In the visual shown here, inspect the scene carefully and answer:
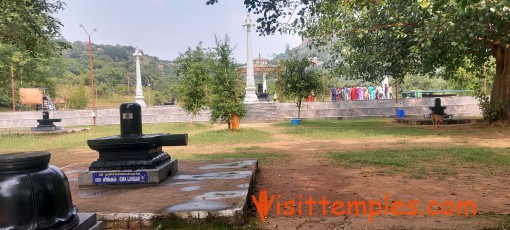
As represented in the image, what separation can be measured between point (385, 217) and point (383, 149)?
6.14m

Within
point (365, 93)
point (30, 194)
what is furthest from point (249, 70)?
point (30, 194)

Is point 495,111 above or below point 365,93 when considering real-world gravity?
below

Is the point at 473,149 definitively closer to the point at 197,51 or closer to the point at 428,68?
the point at 428,68

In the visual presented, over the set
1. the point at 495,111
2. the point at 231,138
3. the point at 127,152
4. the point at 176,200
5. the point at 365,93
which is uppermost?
the point at 365,93

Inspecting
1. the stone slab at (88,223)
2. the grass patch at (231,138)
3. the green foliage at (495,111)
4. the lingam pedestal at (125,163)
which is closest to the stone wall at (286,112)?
the green foliage at (495,111)

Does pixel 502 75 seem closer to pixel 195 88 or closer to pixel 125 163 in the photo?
pixel 195 88

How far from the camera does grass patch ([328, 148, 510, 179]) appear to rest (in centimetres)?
724

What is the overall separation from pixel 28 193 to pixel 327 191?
4432mm

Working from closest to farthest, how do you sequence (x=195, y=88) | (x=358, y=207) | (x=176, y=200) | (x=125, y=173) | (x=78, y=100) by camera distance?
(x=176, y=200), (x=358, y=207), (x=125, y=173), (x=195, y=88), (x=78, y=100)

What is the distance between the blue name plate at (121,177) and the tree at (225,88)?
36.0 ft

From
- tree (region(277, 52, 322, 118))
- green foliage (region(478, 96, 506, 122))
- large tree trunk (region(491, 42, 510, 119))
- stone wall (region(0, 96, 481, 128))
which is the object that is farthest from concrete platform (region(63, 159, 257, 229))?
stone wall (region(0, 96, 481, 128))

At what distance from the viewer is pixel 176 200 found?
4684 millimetres

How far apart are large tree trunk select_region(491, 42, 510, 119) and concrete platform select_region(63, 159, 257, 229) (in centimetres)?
1333

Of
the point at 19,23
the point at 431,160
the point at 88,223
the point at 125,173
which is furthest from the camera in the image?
the point at 19,23
